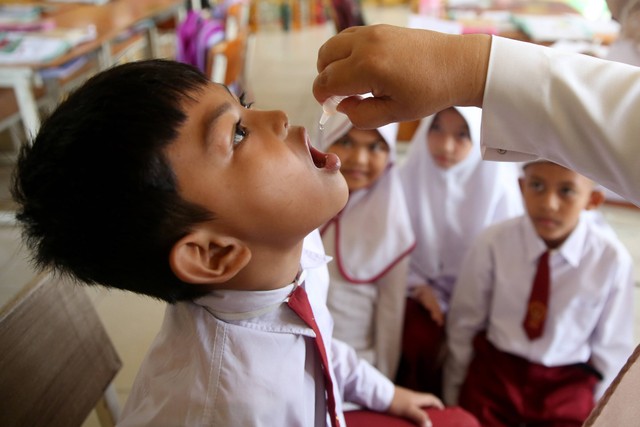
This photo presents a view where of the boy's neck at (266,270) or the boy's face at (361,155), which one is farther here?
the boy's face at (361,155)

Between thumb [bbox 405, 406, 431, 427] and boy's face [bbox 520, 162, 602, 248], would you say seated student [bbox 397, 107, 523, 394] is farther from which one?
thumb [bbox 405, 406, 431, 427]

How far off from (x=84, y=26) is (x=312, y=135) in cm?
125

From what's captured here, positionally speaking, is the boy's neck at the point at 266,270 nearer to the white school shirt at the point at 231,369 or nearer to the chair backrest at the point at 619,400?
the white school shirt at the point at 231,369

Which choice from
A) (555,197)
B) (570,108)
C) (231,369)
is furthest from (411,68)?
(555,197)

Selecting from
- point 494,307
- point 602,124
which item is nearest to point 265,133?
point 602,124

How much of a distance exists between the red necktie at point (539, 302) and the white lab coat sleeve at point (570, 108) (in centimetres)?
85

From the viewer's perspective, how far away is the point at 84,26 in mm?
2521

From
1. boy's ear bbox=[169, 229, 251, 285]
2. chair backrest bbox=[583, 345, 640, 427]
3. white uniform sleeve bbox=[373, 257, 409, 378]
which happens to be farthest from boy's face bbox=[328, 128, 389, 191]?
chair backrest bbox=[583, 345, 640, 427]

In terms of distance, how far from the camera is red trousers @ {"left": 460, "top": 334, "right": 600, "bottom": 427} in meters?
1.25

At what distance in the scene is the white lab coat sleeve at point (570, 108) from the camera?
50 centimetres

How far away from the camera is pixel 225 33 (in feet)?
8.30

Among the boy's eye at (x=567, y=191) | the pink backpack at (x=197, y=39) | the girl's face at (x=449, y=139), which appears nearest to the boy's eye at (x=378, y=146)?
the girl's face at (x=449, y=139)

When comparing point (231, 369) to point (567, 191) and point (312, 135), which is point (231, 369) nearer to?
point (567, 191)

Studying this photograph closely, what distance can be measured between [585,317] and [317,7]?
5700 millimetres
